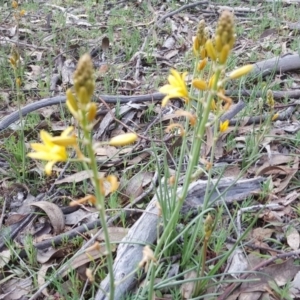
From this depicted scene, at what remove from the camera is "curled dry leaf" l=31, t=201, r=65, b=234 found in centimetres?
227

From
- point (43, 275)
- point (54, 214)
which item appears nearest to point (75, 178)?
point (54, 214)

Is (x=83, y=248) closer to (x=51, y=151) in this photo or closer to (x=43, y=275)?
(x=43, y=275)

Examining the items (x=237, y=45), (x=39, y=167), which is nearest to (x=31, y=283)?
(x=39, y=167)

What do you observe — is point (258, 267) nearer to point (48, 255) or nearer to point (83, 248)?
point (83, 248)

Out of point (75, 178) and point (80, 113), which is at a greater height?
point (80, 113)

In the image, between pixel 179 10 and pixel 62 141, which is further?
pixel 179 10

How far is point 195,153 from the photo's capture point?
1.24 m

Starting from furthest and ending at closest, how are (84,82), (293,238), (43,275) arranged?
(293,238) → (43,275) → (84,82)

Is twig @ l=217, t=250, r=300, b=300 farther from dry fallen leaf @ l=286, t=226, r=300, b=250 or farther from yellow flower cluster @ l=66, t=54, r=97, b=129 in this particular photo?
yellow flower cluster @ l=66, t=54, r=97, b=129

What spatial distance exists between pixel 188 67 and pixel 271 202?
1.99 metres

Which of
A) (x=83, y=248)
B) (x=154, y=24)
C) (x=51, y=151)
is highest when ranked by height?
(x=51, y=151)

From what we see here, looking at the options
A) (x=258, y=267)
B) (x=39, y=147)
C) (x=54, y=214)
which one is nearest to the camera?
(x=39, y=147)

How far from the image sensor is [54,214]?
7.55 feet

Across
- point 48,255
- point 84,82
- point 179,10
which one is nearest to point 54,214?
point 48,255
